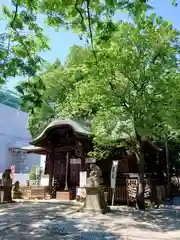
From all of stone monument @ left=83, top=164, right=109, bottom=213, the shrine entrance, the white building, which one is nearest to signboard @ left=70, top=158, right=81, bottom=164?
the shrine entrance

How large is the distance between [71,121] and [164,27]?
778 centimetres

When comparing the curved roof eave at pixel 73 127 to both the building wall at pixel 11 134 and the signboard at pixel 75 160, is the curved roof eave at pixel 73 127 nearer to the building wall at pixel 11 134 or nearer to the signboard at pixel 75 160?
the signboard at pixel 75 160

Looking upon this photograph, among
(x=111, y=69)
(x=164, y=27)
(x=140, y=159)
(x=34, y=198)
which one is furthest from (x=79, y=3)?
(x=34, y=198)

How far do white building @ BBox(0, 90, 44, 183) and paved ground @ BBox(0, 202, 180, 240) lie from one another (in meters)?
18.2

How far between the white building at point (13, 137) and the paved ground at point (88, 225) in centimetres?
1823

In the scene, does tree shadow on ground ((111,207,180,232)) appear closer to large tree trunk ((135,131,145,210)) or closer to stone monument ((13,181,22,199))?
large tree trunk ((135,131,145,210))

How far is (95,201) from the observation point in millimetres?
10555

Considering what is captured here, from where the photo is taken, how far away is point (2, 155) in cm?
2794

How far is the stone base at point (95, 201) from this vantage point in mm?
10438

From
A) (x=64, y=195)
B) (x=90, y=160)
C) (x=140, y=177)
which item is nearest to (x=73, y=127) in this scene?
(x=90, y=160)

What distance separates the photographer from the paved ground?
22.4 feet

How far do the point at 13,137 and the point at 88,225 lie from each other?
22.9 m

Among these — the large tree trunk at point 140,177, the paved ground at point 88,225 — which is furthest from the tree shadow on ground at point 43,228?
the large tree trunk at point 140,177

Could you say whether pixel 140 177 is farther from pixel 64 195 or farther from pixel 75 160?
pixel 75 160
